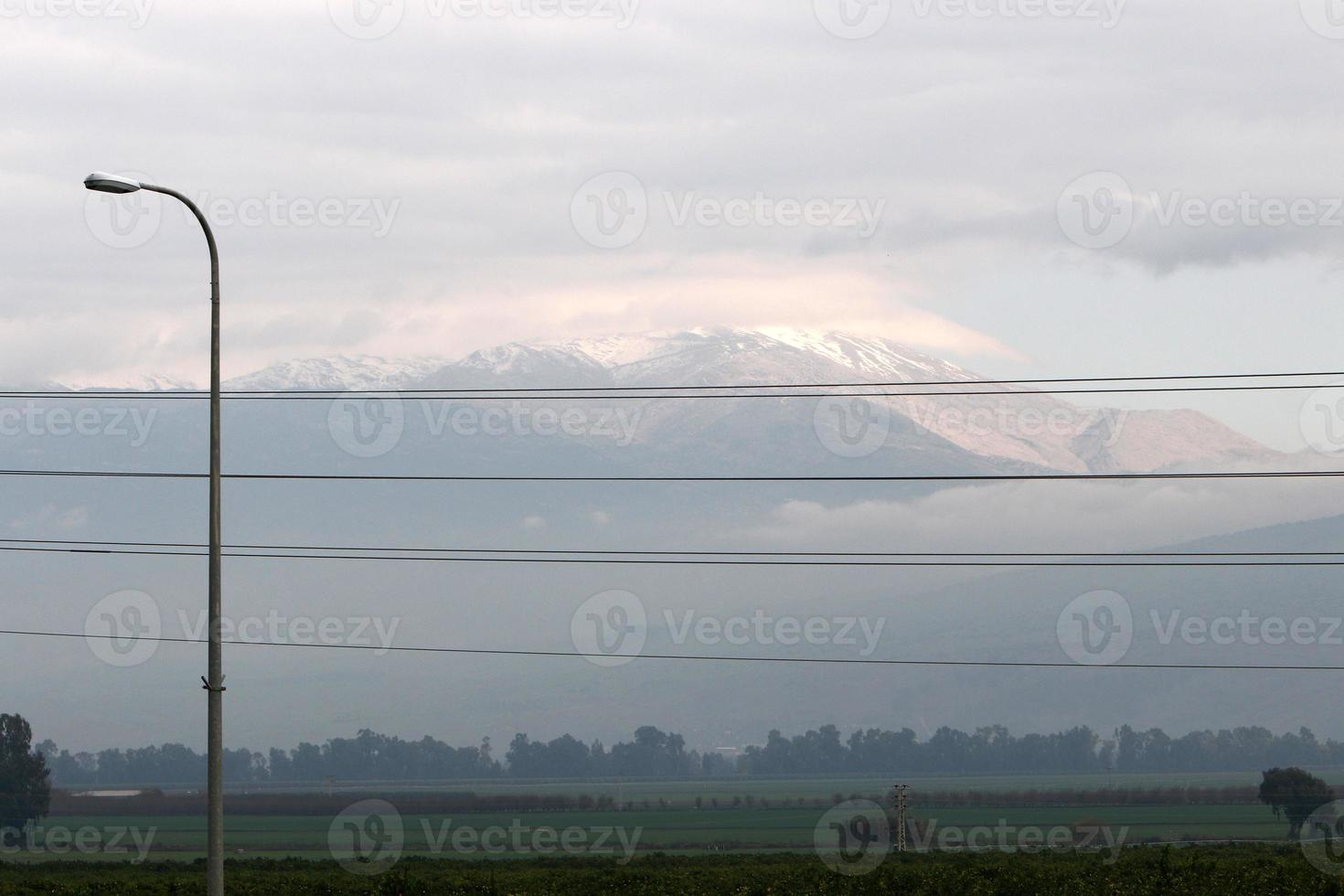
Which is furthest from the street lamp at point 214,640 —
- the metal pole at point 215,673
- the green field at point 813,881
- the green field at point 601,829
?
the green field at point 601,829

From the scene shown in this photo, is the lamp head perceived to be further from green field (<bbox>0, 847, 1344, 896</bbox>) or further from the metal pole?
green field (<bbox>0, 847, 1344, 896</bbox>)

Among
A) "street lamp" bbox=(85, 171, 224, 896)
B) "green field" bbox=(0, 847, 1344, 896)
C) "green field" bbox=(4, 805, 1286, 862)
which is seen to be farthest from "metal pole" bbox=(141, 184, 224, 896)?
"green field" bbox=(4, 805, 1286, 862)

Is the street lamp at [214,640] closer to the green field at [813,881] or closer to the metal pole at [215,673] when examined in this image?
the metal pole at [215,673]

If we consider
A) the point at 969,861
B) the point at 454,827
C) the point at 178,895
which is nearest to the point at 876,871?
the point at 969,861

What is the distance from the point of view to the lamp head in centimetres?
2477

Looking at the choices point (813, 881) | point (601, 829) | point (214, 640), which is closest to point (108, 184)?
point (214, 640)

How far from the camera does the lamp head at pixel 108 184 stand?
24.8 meters

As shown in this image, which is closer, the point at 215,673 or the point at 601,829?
the point at 215,673

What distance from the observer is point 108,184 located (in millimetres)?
24844

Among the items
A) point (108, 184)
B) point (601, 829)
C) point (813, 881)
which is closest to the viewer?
point (108, 184)

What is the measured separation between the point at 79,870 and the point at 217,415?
58.4 metres

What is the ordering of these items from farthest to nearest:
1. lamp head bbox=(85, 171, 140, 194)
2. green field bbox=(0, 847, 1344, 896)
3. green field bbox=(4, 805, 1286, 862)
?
1. green field bbox=(4, 805, 1286, 862)
2. green field bbox=(0, 847, 1344, 896)
3. lamp head bbox=(85, 171, 140, 194)

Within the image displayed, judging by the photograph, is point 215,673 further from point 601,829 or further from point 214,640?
point 601,829

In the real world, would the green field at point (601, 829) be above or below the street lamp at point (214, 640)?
below
